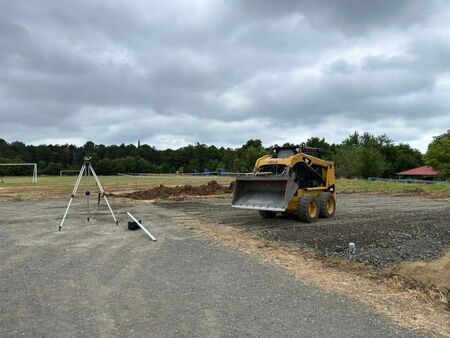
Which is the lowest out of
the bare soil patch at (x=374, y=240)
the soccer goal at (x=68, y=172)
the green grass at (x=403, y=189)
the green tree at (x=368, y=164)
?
the bare soil patch at (x=374, y=240)

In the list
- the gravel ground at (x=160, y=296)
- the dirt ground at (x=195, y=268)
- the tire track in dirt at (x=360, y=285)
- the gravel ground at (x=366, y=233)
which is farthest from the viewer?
the gravel ground at (x=366, y=233)

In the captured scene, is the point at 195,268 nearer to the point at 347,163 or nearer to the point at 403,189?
the point at 403,189

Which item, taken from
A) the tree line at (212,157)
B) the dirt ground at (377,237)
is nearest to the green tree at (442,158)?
the tree line at (212,157)

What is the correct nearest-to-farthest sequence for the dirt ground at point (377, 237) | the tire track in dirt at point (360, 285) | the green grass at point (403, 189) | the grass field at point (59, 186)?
the tire track in dirt at point (360, 285) → the dirt ground at point (377, 237) → the grass field at point (59, 186) → the green grass at point (403, 189)

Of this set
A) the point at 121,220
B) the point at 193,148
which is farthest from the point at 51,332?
the point at 193,148

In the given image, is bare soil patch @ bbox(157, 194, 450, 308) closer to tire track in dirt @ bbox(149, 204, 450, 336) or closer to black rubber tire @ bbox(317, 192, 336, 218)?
tire track in dirt @ bbox(149, 204, 450, 336)

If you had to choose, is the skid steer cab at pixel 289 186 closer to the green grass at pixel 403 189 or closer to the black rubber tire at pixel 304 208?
the black rubber tire at pixel 304 208

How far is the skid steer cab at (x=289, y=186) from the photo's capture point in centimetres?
1323

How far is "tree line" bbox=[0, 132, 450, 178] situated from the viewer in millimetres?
89375

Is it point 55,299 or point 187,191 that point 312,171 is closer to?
point 55,299

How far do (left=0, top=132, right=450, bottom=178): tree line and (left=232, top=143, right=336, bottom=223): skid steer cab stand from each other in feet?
191

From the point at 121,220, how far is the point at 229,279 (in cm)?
836

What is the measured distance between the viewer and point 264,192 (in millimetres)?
13875

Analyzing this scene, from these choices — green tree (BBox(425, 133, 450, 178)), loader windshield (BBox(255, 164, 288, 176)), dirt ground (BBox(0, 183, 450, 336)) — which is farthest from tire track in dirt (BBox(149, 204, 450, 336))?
green tree (BBox(425, 133, 450, 178))
